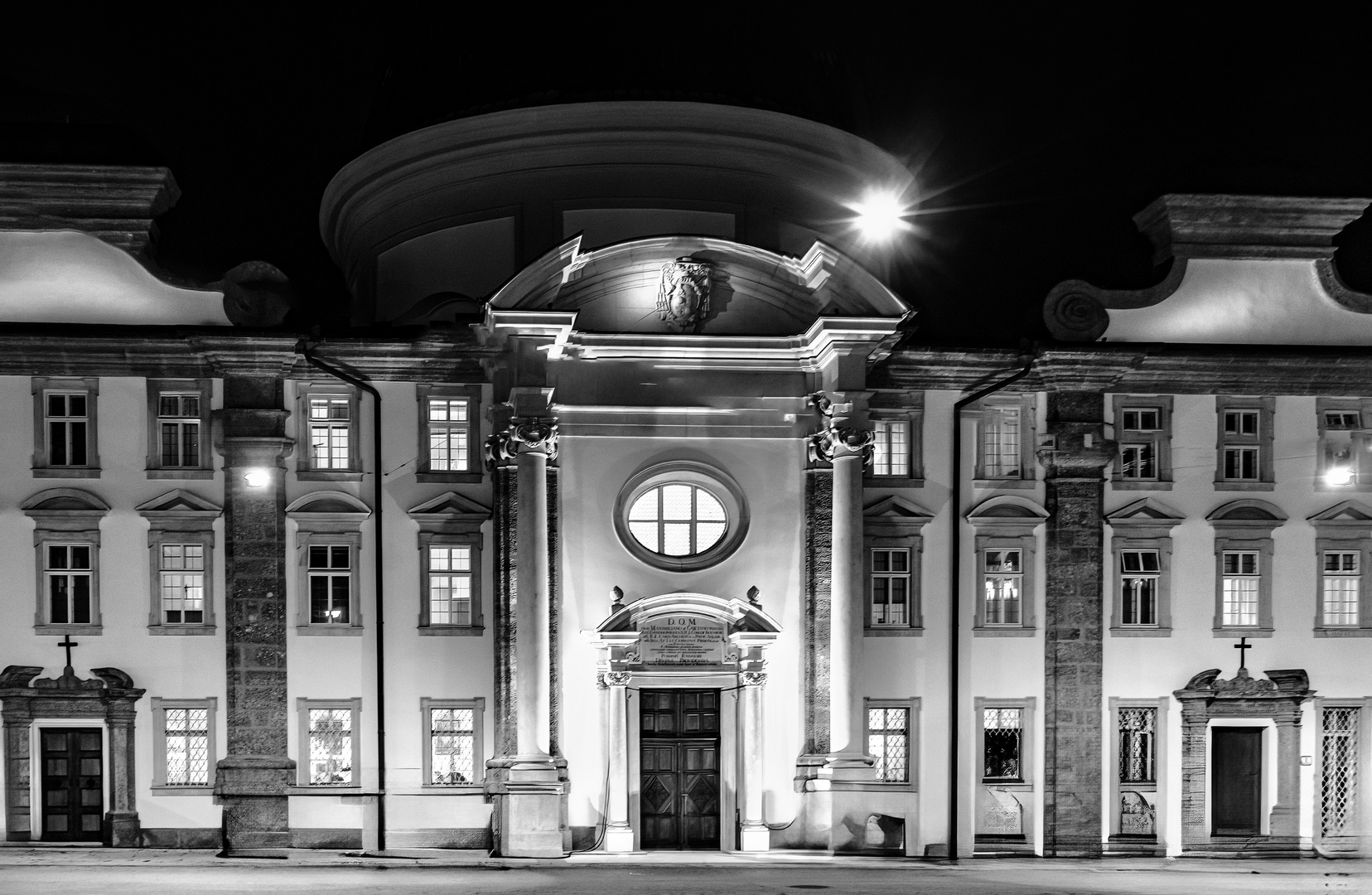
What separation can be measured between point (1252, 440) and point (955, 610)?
674 centimetres

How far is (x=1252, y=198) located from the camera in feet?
82.3

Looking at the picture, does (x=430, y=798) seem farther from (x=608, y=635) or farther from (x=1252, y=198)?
(x=1252, y=198)

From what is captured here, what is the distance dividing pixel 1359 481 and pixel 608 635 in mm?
14590

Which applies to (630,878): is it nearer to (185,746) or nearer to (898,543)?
(898,543)

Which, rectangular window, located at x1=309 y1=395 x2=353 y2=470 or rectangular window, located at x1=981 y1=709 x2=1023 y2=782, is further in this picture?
rectangular window, located at x1=981 y1=709 x2=1023 y2=782

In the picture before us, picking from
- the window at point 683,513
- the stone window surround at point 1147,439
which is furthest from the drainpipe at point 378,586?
the stone window surround at point 1147,439

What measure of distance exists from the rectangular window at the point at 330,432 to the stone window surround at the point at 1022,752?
12.3m

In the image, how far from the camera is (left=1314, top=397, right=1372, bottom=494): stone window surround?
82.9 ft

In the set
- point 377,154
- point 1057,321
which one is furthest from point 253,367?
point 1057,321

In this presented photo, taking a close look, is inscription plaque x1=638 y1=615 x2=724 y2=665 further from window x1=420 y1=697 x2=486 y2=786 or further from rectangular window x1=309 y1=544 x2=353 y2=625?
rectangular window x1=309 y1=544 x2=353 y2=625

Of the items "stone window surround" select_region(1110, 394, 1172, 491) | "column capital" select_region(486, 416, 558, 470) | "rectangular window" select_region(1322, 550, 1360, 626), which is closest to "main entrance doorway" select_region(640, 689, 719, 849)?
"column capital" select_region(486, 416, 558, 470)

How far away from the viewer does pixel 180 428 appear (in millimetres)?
23797

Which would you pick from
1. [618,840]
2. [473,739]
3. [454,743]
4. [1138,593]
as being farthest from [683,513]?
[1138,593]

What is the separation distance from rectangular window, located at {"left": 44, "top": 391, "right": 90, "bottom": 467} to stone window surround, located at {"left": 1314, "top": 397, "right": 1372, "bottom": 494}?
2260 cm
